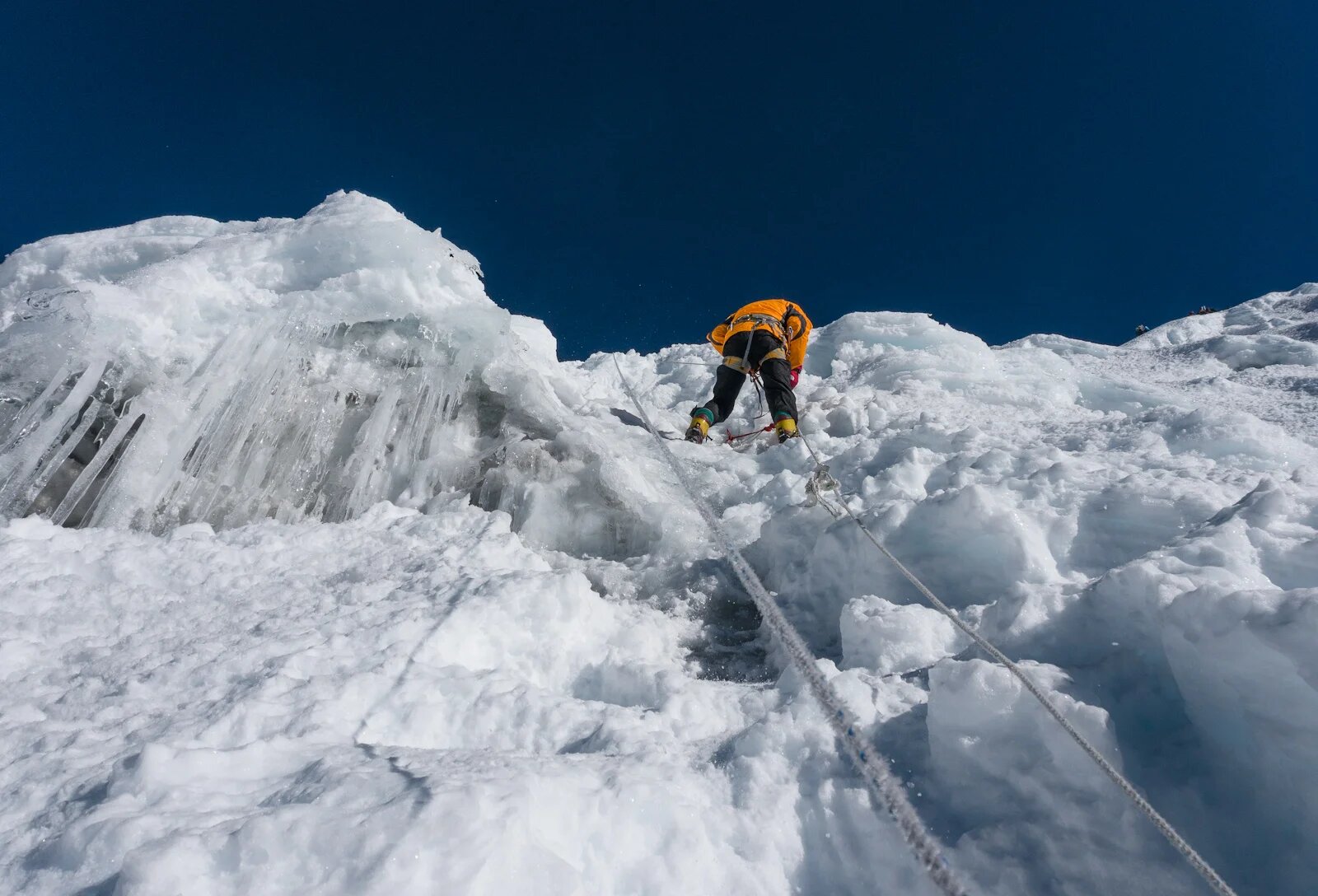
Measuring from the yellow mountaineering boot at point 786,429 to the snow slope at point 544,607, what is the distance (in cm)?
21

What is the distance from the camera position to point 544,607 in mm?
2971

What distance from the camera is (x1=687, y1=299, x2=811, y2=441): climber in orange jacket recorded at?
6.00 metres

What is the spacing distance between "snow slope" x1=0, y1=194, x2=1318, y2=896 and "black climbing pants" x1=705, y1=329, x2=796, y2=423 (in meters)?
0.50

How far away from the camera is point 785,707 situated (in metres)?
1.95

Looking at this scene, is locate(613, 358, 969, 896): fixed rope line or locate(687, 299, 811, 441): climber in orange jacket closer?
locate(613, 358, 969, 896): fixed rope line

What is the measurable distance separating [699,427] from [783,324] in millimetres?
1645

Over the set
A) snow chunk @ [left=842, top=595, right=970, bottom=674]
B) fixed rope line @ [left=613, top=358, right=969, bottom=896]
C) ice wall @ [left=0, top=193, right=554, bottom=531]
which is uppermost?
ice wall @ [left=0, top=193, right=554, bottom=531]

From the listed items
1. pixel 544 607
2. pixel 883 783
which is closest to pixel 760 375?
pixel 544 607

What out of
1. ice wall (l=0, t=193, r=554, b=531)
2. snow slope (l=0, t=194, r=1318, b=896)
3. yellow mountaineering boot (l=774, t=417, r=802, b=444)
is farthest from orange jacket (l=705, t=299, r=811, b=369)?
ice wall (l=0, t=193, r=554, b=531)

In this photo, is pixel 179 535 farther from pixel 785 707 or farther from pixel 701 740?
pixel 785 707

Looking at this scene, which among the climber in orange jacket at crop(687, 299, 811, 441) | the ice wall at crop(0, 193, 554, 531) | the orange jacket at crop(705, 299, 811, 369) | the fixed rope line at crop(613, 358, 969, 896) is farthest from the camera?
the orange jacket at crop(705, 299, 811, 369)

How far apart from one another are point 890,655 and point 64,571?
420cm

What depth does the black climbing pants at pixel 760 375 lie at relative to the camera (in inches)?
238

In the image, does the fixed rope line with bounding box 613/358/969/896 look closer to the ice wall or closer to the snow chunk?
the snow chunk
